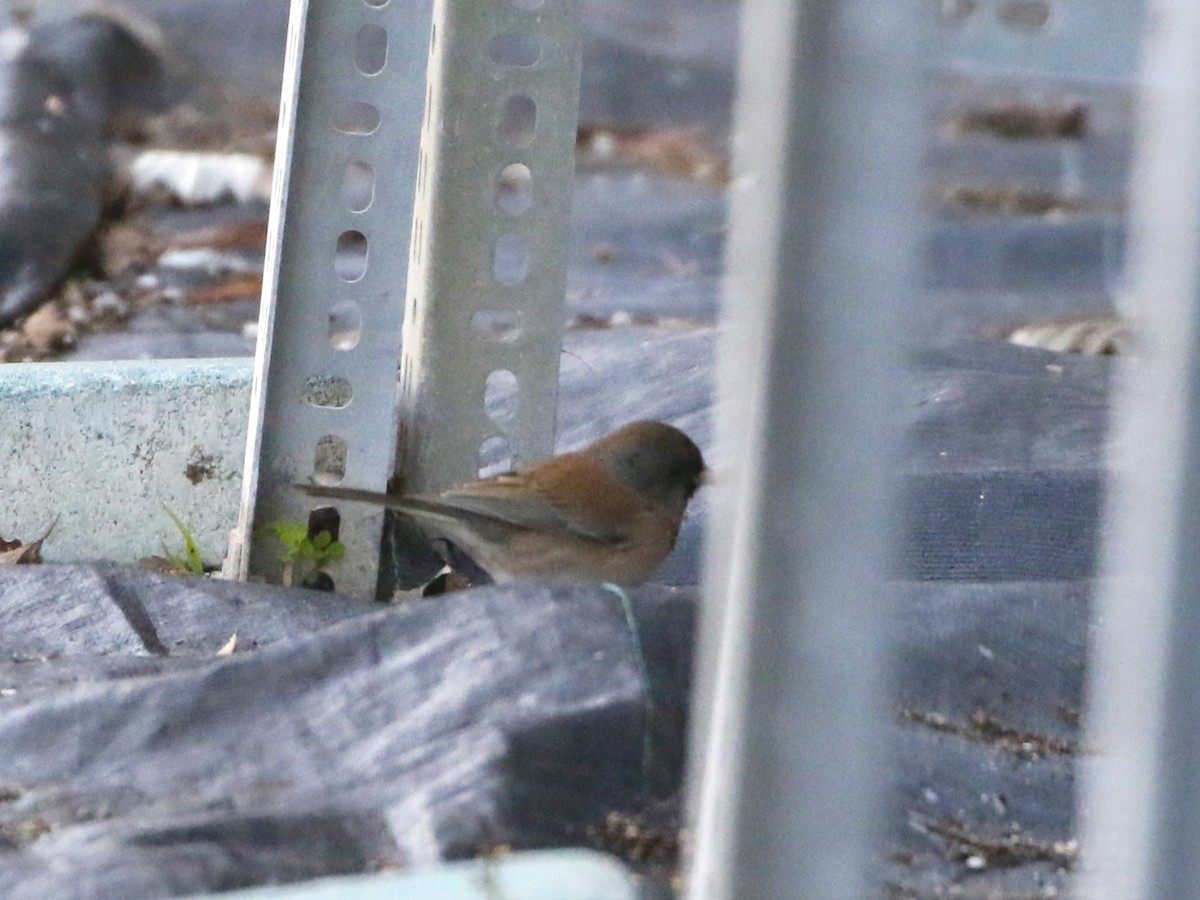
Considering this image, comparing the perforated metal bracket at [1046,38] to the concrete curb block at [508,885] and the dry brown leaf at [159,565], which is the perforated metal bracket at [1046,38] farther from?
the dry brown leaf at [159,565]

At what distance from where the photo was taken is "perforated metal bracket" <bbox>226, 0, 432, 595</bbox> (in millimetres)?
4598

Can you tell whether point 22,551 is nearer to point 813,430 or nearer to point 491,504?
point 491,504

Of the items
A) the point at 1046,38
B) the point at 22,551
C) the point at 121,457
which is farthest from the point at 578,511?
the point at 1046,38

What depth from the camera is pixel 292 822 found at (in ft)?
9.77

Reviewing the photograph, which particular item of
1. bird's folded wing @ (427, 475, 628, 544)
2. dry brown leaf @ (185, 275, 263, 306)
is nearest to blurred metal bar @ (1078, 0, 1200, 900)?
bird's folded wing @ (427, 475, 628, 544)

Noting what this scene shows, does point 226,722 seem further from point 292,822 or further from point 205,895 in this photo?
point 205,895

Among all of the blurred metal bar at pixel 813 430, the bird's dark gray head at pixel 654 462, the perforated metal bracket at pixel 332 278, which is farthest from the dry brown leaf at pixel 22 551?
the blurred metal bar at pixel 813 430

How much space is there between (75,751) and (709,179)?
8.90 meters

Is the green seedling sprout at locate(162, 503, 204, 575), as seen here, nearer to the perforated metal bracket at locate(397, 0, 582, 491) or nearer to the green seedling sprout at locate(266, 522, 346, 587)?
the green seedling sprout at locate(266, 522, 346, 587)

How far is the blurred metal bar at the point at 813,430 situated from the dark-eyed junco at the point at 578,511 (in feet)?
9.30

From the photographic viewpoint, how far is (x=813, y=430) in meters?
1.49

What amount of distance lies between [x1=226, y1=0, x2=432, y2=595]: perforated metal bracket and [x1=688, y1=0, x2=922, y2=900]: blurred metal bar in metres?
3.13

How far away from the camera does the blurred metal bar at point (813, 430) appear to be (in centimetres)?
145

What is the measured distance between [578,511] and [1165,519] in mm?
2976
